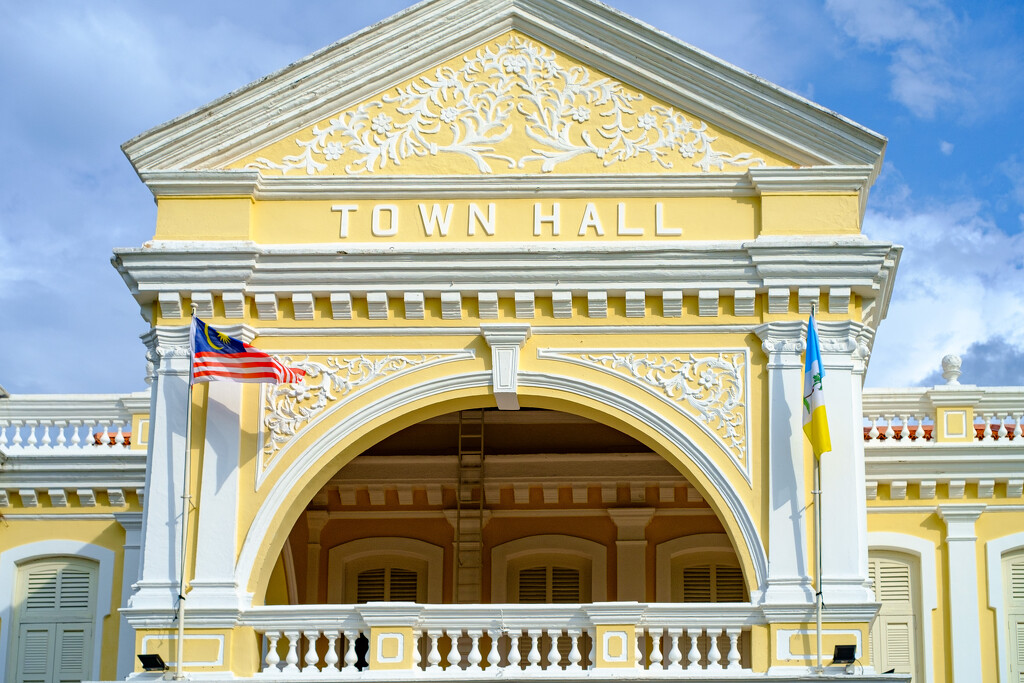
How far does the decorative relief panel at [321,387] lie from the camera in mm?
18812

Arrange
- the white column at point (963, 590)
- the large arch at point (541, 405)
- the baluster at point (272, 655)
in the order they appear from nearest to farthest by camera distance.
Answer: the baluster at point (272, 655) < the large arch at point (541, 405) < the white column at point (963, 590)

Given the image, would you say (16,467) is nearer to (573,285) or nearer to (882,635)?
(573,285)

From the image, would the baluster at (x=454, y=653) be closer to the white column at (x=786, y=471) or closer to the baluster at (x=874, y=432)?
the white column at (x=786, y=471)

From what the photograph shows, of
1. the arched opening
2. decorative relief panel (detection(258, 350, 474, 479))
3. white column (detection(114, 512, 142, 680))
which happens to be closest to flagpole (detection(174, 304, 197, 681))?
decorative relief panel (detection(258, 350, 474, 479))

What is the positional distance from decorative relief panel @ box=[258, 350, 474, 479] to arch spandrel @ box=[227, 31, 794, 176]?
214 centimetres

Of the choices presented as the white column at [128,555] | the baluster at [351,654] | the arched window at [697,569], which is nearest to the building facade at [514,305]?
the baluster at [351,654]

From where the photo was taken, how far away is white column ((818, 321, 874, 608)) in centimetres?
1795

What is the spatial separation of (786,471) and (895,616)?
462cm

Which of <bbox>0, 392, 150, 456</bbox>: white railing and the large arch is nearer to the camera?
the large arch

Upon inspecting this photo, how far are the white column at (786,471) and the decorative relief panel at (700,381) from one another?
28 cm

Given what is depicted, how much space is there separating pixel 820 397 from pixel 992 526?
5.24 meters

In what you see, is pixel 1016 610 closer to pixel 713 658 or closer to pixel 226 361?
pixel 713 658

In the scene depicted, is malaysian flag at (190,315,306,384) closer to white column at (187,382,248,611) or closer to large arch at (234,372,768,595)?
white column at (187,382,248,611)

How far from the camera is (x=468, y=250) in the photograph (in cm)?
1906
